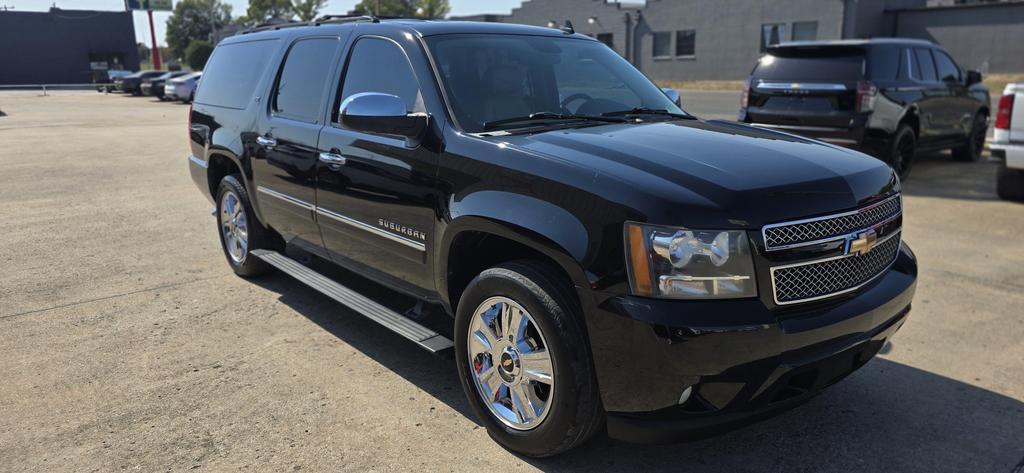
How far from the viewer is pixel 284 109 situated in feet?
15.8

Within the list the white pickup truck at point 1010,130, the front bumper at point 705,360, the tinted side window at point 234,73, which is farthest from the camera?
the white pickup truck at point 1010,130

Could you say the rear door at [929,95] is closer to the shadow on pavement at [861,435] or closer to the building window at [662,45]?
the shadow on pavement at [861,435]

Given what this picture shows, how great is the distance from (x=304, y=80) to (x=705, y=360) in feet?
10.6

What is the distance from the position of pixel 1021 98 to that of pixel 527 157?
7.06 metres

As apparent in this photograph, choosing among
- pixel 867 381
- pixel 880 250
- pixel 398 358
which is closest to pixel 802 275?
pixel 880 250

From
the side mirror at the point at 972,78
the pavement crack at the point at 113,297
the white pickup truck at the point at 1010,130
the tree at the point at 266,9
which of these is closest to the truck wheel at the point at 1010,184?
the white pickup truck at the point at 1010,130

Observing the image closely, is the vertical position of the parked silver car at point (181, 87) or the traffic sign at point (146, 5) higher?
the traffic sign at point (146, 5)

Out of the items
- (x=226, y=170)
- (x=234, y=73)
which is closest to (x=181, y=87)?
(x=226, y=170)

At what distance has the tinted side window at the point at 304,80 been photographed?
447 cm

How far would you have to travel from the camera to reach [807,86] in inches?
357

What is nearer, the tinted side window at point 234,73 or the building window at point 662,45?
the tinted side window at point 234,73

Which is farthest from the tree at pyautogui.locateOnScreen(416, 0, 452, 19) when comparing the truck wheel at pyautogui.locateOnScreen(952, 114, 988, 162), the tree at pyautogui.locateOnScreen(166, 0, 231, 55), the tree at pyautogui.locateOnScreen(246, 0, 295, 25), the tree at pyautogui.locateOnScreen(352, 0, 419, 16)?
the truck wheel at pyautogui.locateOnScreen(952, 114, 988, 162)

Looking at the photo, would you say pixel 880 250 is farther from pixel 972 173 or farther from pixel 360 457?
pixel 972 173

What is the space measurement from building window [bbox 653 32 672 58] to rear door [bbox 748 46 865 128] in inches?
1358
